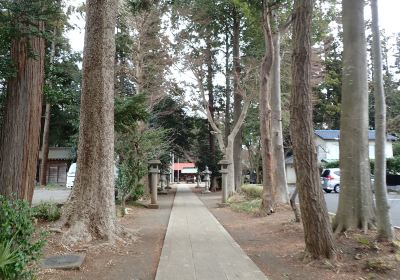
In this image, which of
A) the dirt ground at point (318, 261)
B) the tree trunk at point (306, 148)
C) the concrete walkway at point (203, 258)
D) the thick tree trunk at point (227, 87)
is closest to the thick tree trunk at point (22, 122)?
the concrete walkway at point (203, 258)

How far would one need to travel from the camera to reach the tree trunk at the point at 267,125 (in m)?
13.4

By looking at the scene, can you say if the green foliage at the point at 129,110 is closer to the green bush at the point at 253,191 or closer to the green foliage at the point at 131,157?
the green foliage at the point at 131,157

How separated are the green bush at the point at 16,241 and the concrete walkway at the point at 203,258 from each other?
78.1 inches

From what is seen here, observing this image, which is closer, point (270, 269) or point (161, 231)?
point (270, 269)

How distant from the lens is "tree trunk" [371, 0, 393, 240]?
6867mm

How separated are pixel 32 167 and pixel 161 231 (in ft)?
12.0

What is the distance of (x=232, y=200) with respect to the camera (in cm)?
1981

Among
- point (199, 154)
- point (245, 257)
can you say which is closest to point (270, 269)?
point (245, 257)

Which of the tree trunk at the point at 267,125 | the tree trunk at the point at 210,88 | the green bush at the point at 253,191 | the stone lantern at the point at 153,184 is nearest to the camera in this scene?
the tree trunk at the point at 267,125

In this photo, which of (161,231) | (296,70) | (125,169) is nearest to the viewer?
(296,70)

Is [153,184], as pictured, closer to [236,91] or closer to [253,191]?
[253,191]

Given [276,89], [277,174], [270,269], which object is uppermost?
[276,89]

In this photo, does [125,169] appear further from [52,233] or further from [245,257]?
[245,257]

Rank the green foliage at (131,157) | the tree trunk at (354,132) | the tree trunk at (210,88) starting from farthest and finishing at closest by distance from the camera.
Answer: the tree trunk at (210,88)
the green foliage at (131,157)
the tree trunk at (354,132)
